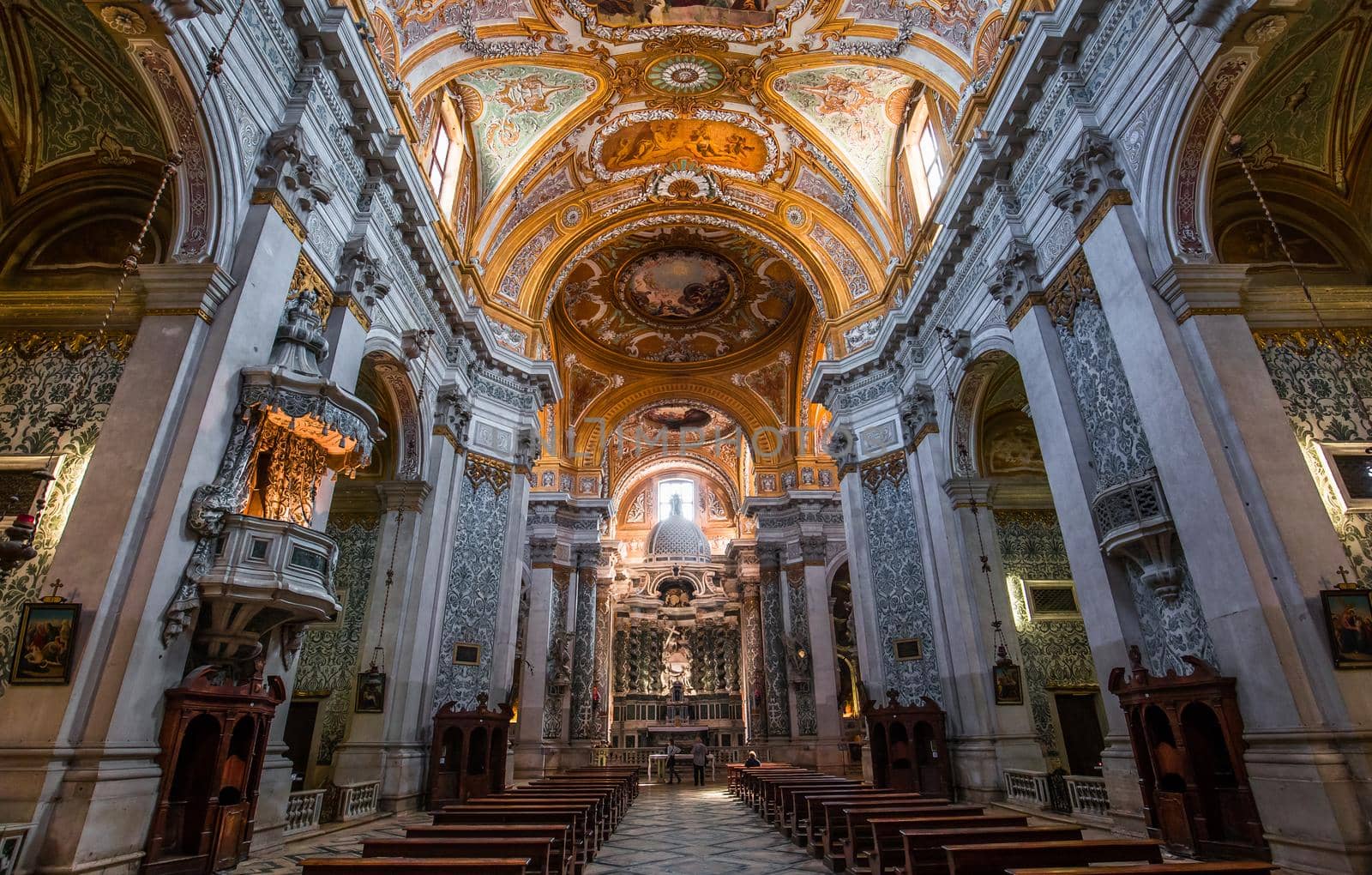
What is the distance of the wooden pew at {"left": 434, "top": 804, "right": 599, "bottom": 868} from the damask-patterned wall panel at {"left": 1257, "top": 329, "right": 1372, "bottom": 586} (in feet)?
23.9

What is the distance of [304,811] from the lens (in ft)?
26.7

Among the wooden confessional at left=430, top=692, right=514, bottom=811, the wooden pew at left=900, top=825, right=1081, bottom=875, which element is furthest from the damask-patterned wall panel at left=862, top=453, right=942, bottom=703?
the wooden pew at left=900, top=825, right=1081, bottom=875

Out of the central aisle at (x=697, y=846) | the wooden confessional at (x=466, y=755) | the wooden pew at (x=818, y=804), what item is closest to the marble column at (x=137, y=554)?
the central aisle at (x=697, y=846)

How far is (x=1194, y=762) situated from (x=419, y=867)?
20.0ft

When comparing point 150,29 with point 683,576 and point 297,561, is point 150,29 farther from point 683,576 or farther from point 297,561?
point 683,576

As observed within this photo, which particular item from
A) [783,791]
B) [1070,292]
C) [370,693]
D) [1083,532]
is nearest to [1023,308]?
[1070,292]

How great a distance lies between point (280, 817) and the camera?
277 inches

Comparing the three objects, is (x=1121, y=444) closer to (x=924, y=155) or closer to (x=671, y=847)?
(x=671, y=847)

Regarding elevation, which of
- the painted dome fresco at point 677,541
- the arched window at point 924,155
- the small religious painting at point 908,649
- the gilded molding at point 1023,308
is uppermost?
the arched window at point 924,155

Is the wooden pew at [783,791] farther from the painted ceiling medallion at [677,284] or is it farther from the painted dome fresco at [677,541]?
the painted dome fresco at [677,541]

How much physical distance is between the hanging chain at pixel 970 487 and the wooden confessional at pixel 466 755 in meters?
8.20

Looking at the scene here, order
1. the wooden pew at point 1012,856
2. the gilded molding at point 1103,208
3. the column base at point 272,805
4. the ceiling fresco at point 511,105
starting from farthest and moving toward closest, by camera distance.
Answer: the ceiling fresco at point 511,105
the gilded molding at point 1103,208
the column base at point 272,805
the wooden pew at point 1012,856

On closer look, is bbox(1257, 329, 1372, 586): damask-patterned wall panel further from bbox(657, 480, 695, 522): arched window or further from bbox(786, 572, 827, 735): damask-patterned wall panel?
bbox(657, 480, 695, 522): arched window

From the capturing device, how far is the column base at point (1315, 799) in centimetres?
484
